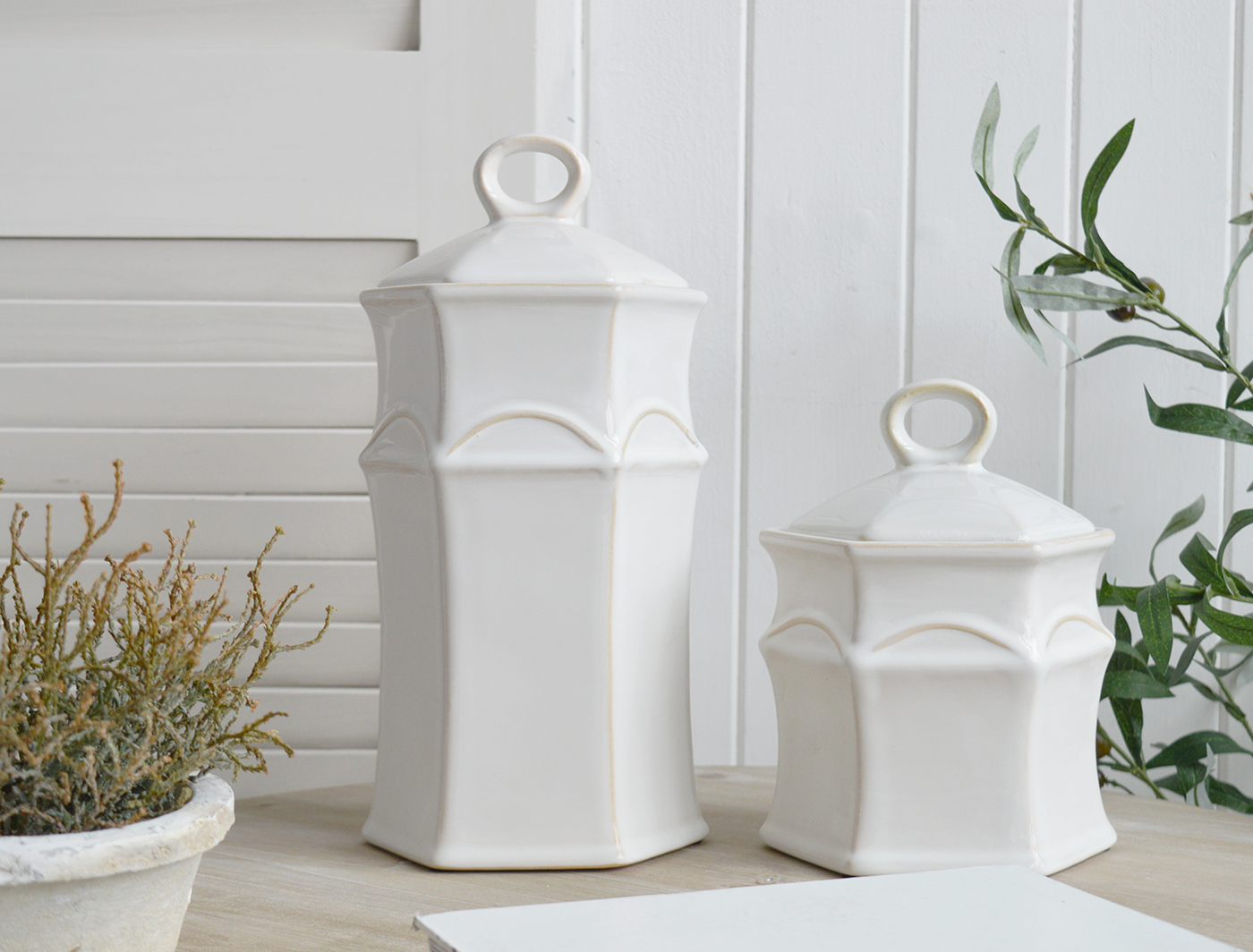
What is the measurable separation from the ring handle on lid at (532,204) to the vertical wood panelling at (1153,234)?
49 centimetres

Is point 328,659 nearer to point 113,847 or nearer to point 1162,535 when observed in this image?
point 113,847

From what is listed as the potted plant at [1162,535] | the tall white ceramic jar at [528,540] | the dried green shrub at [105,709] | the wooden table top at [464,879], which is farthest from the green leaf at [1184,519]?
the dried green shrub at [105,709]

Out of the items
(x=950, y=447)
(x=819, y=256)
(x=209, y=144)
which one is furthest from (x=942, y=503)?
(x=209, y=144)

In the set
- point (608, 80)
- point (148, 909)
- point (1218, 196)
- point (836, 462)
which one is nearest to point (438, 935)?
point (148, 909)

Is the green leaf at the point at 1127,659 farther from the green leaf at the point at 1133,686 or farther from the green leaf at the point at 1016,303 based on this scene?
the green leaf at the point at 1016,303

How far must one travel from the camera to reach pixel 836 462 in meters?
0.94

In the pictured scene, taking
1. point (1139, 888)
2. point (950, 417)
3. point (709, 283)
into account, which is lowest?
point (1139, 888)

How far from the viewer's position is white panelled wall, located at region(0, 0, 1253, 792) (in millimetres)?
842

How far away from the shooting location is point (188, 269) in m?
0.85

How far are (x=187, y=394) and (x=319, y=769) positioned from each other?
0.99 feet

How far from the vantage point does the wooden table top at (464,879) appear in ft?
1.76

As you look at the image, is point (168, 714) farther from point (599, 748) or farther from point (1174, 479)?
point (1174, 479)

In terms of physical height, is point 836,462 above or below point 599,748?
above

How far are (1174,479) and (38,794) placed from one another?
866 millimetres
